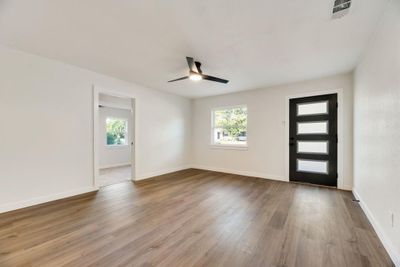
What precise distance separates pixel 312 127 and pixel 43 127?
5560 mm

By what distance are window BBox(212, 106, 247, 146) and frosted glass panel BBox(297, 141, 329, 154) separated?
1.47 m

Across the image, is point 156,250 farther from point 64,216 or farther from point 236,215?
point 64,216

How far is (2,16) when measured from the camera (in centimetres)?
202

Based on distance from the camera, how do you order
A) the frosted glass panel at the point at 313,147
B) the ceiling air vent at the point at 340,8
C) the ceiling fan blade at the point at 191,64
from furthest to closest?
the frosted glass panel at the point at 313,147
the ceiling fan blade at the point at 191,64
the ceiling air vent at the point at 340,8

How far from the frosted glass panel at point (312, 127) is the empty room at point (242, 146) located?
0.11ft

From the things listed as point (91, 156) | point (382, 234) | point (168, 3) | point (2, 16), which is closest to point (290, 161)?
point (382, 234)

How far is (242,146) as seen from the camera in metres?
5.29

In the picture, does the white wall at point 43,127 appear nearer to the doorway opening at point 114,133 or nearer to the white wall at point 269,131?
the doorway opening at point 114,133

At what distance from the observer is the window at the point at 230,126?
214 inches

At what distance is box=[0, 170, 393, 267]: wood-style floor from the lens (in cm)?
172

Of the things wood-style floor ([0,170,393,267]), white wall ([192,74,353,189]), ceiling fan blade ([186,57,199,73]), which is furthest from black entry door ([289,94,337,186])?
ceiling fan blade ([186,57,199,73])

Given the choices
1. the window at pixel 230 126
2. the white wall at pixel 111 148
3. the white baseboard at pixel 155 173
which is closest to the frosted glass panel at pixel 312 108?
the window at pixel 230 126

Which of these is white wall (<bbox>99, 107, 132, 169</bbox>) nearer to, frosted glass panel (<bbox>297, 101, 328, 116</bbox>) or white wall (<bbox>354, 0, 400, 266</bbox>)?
frosted glass panel (<bbox>297, 101, 328, 116</bbox>)

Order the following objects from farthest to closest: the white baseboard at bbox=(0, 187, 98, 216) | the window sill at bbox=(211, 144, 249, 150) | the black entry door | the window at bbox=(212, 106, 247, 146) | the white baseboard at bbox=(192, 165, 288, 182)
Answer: the window at bbox=(212, 106, 247, 146)
the window sill at bbox=(211, 144, 249, 150)
the white baseboard at bbox=(192, 165, 288, 182)
the black entry door
the white baseboard at bbox=(0, 187, 98, 216)
